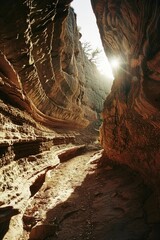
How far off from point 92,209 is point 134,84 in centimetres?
263

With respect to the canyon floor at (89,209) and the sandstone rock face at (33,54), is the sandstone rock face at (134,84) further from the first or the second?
the sandstone rock face at (33,54)

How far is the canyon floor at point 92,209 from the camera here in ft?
11.4

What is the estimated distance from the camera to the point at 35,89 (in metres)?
6.57

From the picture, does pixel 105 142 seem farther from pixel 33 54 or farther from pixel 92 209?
pixel 33 54

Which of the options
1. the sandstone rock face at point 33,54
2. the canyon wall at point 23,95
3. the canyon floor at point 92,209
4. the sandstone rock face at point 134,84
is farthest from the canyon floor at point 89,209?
the sandstone rock face at point 33,54

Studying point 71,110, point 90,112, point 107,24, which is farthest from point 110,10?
point 90,112

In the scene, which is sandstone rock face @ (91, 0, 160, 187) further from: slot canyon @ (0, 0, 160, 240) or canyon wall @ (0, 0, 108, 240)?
canyon wall @ (0, 0, 108, 240)

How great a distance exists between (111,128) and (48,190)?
242 centimetres

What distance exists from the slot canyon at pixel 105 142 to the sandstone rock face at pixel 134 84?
0.02 m

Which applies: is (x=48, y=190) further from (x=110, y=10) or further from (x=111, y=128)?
(x=110, y=10)

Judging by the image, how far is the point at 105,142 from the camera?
6.81m

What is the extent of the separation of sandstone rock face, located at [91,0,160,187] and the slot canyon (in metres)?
0.02

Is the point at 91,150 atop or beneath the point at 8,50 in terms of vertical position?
beneath

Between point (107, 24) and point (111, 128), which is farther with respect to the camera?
point (111, 128)
